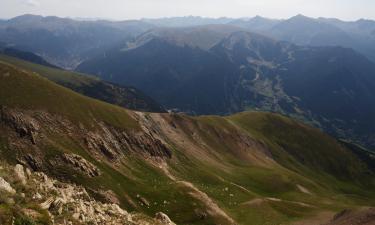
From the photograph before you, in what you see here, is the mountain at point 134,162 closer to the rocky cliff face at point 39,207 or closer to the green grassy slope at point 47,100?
the green grassy slope at point 47,100

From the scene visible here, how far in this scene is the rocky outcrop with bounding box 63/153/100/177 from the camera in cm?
9412

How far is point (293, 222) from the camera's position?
3907 inches

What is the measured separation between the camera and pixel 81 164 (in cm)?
9494

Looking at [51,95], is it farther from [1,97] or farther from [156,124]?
[156,124]

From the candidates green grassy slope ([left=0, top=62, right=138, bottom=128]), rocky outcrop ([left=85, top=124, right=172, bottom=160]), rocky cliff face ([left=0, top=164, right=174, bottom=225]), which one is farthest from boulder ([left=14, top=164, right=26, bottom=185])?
green grassy slope ([left=0, top=62, right=138, bottom=128])

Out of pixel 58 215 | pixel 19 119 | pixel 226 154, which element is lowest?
pixel 226 154

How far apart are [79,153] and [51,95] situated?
26.3 m

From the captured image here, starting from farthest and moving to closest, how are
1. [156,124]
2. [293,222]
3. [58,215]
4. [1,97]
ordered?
[156,124]
[1,97]
[293,222]
[58,215]

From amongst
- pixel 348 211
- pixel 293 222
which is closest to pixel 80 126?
pixel 293 222

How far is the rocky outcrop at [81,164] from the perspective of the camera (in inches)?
3706

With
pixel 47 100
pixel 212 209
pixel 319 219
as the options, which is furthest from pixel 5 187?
pixel 47 100

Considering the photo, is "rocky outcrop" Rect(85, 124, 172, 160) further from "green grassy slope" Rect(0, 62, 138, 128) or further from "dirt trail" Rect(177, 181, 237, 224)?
"dirt trail" Rect(177, 181, 237, 224)

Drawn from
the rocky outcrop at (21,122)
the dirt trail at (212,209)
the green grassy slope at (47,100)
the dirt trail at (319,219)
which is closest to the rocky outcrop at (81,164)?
the rocky outcrop at (21,122)

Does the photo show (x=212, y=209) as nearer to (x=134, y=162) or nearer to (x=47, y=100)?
(x=134, y=162)
